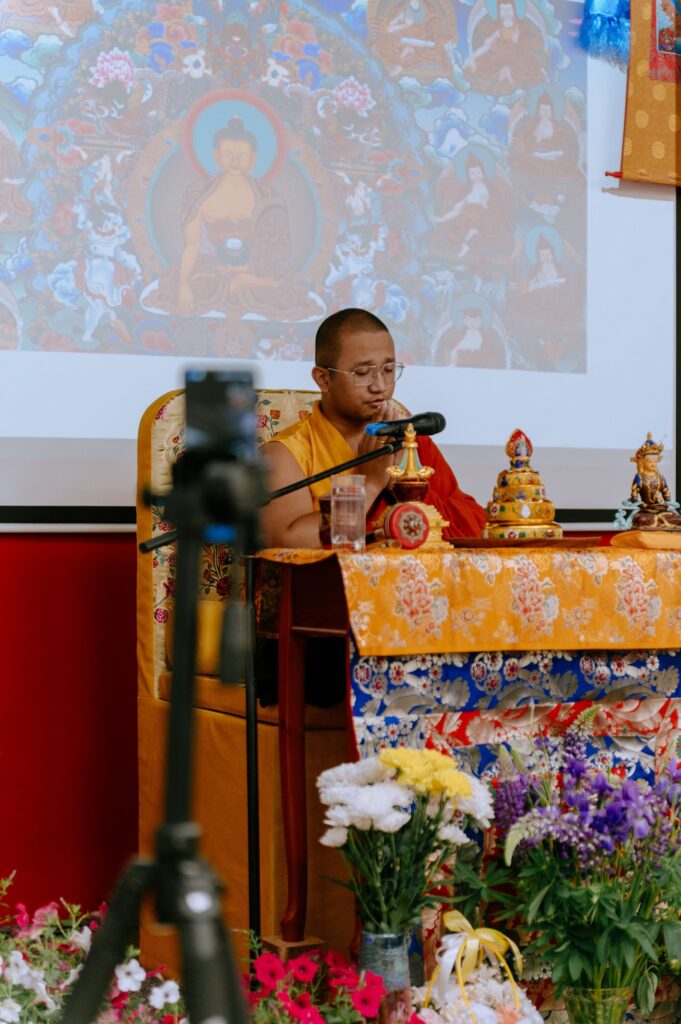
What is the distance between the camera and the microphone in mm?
2256

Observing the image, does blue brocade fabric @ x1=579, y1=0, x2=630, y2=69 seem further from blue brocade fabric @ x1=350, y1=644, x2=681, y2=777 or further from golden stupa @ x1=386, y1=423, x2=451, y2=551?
blue brocade fabric @ x1=350, y1=644, x2=681, y2=777

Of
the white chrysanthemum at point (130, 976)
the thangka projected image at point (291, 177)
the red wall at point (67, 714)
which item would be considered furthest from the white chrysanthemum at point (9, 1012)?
the thangka projected image at point (291, 177)

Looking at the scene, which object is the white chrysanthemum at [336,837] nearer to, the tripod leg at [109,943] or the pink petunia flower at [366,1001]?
the pink petunia flower at [366,1001]

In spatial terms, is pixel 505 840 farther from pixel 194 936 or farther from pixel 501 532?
pixel 194 936

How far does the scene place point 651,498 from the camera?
98.2 inches

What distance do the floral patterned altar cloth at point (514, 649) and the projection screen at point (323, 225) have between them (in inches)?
44.5

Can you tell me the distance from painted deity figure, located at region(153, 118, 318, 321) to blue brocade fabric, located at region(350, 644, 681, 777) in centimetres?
142

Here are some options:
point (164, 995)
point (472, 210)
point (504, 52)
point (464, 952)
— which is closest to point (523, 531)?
point (464, 952)

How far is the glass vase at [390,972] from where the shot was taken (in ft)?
6.47

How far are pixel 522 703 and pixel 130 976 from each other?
30.3 inches

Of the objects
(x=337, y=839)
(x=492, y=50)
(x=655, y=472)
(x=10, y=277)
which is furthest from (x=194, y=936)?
(x=492, y=50)

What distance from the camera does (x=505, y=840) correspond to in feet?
7.11

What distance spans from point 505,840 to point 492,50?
2.34 meters

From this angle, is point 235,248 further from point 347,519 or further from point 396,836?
point 396,836
